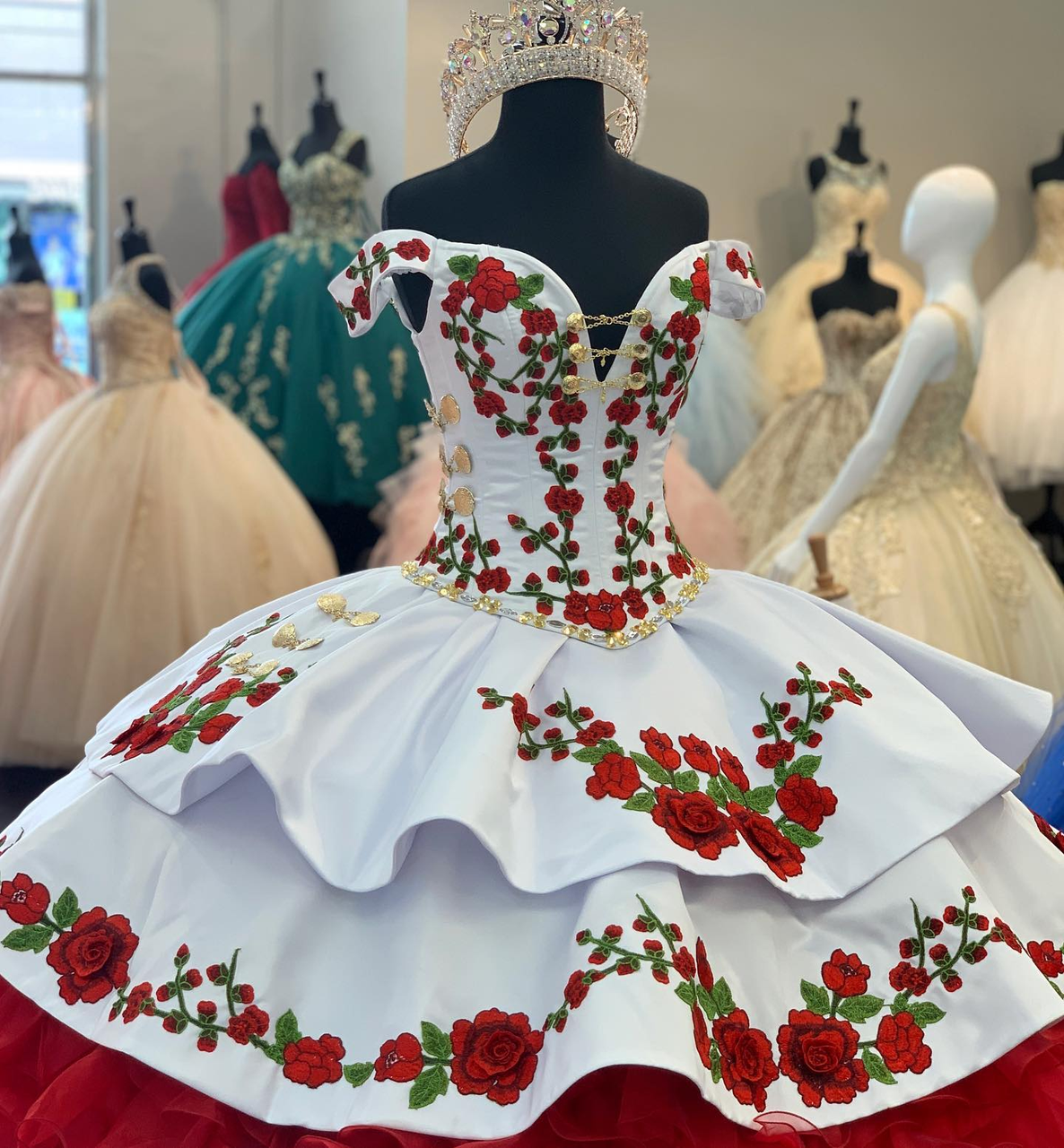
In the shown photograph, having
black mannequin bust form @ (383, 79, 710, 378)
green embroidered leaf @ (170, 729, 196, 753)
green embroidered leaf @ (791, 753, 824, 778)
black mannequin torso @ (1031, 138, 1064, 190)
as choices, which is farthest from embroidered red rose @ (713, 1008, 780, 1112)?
black mannequin torso @ (1031, 138, 1064, 190)

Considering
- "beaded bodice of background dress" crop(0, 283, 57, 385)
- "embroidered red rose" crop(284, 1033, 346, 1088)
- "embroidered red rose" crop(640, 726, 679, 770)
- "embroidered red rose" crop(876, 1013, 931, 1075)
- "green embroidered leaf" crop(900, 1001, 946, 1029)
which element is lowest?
"beaded bodice of background dress" crop(0, 283, 57, 385)

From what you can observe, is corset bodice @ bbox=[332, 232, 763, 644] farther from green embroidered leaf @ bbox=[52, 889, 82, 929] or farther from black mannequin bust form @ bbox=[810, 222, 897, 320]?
black mannequin bust form @ bbox=[810, 222, 897, 320]

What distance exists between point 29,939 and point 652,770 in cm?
52

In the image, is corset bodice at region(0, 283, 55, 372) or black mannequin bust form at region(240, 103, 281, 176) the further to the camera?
black mannequin bust form at region(240, 103, 281, 176)

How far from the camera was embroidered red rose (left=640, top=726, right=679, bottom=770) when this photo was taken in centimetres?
109

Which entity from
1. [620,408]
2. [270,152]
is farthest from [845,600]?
[270,152]

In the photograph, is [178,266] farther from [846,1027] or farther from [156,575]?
[846,1027]

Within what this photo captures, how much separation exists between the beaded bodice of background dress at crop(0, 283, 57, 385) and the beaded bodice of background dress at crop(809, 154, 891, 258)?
86.6 inches

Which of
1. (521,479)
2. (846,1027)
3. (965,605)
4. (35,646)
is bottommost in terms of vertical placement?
(35,646)

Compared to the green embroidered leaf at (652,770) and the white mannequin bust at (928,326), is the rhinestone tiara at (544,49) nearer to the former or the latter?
the green embroidered leaf at (652,770)

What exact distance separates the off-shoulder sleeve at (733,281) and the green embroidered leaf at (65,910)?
0.84 meters

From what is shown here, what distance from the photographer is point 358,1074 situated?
0.95 meters

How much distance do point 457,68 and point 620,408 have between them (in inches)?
16.5

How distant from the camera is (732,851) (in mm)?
1016
